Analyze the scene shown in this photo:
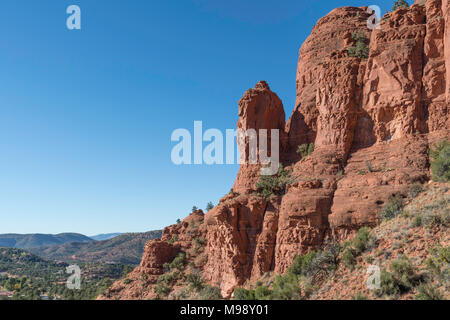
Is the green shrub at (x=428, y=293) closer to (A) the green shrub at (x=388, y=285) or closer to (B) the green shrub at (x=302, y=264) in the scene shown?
(A) the green shrub at (x=388, y=285)

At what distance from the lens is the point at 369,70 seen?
30500 mm

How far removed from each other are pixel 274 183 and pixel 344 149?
7.37 metres

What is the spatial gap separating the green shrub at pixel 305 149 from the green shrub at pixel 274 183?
269 centimetres

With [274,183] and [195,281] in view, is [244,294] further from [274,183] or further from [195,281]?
[274,183]

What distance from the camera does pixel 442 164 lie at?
75.2 feet

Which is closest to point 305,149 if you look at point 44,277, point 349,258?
point 349,258

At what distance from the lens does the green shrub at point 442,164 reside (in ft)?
74.1

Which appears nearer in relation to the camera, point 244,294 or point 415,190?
point 244,294

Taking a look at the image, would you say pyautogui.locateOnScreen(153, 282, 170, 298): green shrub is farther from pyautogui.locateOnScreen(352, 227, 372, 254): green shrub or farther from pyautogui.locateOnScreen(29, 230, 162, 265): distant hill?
pyautogui.locateOnScreen(29, 230, 162, 265): distant hill

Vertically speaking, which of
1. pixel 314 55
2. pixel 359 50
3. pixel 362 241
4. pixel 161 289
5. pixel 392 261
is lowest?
pixel 161 289

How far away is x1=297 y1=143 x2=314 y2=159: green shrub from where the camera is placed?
33.6 meters

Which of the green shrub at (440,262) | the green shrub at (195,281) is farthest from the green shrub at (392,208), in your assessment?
the green shrub at (195,281)

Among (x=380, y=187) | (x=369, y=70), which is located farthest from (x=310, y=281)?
(x=369, y=70)
